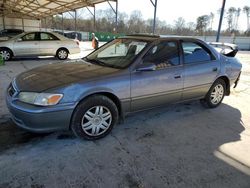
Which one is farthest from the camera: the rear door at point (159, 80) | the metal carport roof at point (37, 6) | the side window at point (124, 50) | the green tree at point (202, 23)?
the green tree at point (202, 23)

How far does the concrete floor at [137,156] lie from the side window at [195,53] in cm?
111

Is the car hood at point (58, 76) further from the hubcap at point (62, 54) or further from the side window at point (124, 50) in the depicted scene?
the hubcap at point (62, 54)

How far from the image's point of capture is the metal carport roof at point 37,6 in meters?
19.6

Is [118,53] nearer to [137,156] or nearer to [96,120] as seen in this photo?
[96,120]

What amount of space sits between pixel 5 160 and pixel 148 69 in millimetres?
2215

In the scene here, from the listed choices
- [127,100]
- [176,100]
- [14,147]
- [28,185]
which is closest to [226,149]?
[176,100]

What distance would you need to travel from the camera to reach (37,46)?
11.1 metres

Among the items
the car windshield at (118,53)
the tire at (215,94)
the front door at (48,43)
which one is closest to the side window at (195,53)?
the tire at (215,94)

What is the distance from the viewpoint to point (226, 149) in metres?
3.33

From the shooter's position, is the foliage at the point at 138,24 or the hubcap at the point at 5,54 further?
the foliage at the point at 138,24

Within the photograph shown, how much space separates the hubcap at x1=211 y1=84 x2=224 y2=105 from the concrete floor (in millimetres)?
707

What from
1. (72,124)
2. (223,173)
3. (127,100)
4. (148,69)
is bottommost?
(223,173)

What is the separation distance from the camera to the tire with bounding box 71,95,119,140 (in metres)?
3.16

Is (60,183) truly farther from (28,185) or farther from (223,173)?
(223,173)
